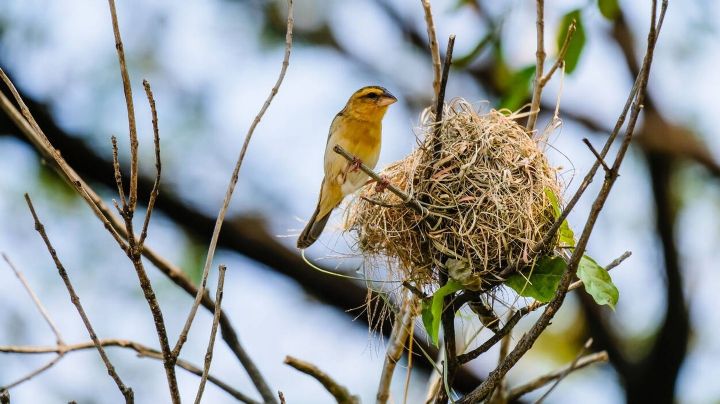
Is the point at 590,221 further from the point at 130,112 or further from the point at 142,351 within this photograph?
the point at 142,351

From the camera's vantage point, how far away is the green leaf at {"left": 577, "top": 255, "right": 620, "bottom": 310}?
2.87 m

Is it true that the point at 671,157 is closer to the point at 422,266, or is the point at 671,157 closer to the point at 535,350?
the point at 535,350

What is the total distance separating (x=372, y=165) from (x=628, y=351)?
10.2 feet

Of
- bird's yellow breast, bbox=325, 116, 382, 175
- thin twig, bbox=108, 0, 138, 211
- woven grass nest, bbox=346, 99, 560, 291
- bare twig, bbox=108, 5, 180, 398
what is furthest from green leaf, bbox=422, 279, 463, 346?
bird's yellow breast, bbox=325, 116, 382, 175

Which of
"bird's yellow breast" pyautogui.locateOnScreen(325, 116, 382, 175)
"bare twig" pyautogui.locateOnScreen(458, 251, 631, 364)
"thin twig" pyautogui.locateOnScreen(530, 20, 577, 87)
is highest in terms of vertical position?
"bird's yellow breast" pyautogui.locateOnScreen(325, 116, 382, 175)

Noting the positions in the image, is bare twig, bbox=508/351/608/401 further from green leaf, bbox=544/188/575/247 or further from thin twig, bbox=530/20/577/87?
thin twig, bbox=530/20/577/87

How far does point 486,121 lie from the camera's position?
3676 millimetres

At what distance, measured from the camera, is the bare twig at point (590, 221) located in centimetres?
234

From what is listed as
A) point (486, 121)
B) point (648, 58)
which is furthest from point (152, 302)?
point (486, 121)

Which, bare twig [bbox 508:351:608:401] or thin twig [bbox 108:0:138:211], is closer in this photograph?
thin twig [bbox 108:0:138:211]

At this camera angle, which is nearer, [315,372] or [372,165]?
[315,372]

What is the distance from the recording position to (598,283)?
2.91m

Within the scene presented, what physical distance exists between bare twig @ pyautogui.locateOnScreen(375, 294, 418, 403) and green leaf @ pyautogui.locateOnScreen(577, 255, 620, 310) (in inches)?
33.2

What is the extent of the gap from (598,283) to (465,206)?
65cm
